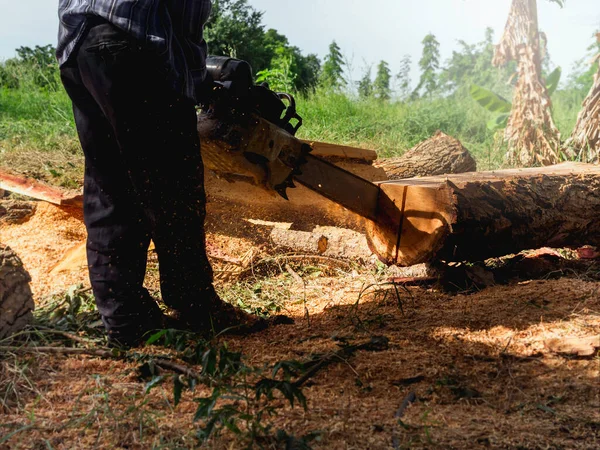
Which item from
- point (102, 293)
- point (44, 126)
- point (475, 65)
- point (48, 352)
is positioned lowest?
point (48, 352)

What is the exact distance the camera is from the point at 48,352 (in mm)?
→ 2080

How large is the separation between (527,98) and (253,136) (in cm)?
575

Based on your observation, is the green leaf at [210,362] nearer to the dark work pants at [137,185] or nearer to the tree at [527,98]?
the dark work pants at [137,185]

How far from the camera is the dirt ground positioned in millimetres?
1444

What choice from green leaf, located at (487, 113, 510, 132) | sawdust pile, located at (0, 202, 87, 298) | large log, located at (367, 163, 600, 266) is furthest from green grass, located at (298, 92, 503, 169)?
large log, located at (367, 163, 600, 266)

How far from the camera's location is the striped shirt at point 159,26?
1.92m

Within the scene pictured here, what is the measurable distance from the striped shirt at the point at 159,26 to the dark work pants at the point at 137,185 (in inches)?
1.7

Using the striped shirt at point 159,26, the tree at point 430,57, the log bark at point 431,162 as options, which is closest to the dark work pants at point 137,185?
the striped shirt at point 159,26

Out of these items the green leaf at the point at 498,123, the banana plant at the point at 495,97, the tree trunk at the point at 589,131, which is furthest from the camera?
the green leaf at the point at 498,123

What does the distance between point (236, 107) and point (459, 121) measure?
703 cm

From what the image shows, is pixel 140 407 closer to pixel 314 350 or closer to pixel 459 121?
pixel 314 350

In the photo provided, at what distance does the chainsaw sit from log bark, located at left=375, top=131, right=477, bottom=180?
222 cm

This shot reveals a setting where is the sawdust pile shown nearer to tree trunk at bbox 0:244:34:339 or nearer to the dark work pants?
tree trunk at bbox 0:244:34:339

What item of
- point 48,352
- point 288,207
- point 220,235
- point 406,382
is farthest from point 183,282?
point 288,207
